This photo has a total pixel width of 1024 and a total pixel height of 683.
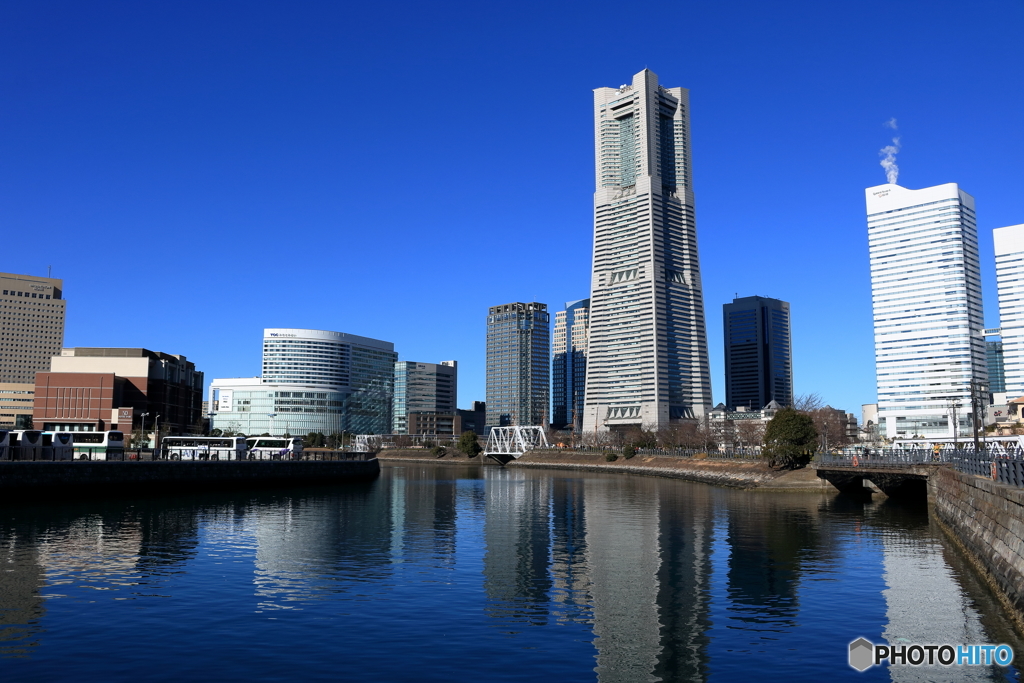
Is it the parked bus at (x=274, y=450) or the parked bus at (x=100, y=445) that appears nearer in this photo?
the parked bus at (x=100, y=445)

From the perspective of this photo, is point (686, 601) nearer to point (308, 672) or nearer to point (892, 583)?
point (892, 583)

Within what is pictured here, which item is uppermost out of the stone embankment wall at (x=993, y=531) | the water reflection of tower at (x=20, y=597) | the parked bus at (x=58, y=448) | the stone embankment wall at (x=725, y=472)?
the parked bus at (x=58, y=448)

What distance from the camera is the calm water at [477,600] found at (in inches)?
992

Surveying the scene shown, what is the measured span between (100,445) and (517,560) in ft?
322

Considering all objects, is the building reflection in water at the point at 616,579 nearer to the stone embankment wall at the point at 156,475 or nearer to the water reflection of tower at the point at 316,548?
the water reflection of tower at the point at 316,548

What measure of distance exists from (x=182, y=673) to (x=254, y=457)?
131 metres

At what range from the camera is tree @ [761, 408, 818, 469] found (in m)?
110

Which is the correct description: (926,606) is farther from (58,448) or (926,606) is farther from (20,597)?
(58,448)

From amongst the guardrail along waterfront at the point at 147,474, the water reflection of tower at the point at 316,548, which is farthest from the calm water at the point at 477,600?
the guardrail along waterfront at the point at 147,474

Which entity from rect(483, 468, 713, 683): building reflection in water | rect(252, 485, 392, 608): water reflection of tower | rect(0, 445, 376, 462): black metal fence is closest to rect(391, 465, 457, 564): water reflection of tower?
rect(252, 485, 392, 608): water reflection of tower

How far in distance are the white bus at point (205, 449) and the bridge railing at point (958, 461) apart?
103m

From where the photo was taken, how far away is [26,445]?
320 ft

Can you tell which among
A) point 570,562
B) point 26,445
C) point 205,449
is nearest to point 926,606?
point 570,562

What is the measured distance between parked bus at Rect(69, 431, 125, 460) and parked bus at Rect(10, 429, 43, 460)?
8890mm
